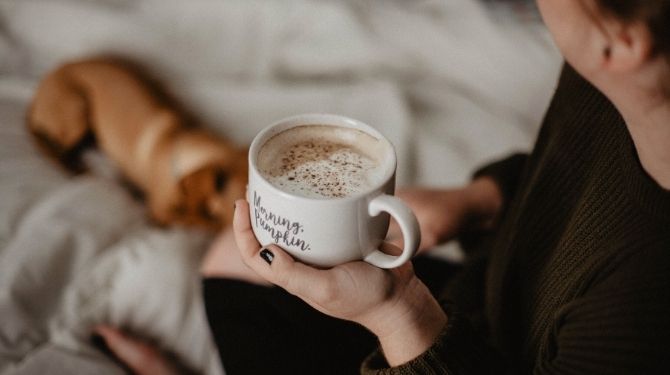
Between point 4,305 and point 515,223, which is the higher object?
point 515,223

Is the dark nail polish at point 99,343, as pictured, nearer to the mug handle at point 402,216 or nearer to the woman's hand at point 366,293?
the woman's hand at point 366,293

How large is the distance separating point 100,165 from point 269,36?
53 centimetres

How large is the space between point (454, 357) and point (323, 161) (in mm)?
240

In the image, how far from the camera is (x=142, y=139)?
1.18 metres

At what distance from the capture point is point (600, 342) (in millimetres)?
467

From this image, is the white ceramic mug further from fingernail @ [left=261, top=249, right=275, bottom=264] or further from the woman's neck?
the woman's neck

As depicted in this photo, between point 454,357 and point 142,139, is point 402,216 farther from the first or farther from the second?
point 142,139

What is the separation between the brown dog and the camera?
3.58 ft

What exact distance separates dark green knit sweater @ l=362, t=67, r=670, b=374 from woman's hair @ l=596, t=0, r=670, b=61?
130mm

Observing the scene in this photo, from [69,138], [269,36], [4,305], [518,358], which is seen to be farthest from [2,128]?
[518,358]

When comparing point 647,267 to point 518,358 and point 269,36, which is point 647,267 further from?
point 269,36

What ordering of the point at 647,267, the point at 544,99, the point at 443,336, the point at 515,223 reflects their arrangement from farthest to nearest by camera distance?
the point at 544,99
the point at 515,223
the point at 443,336
the point at 647,267

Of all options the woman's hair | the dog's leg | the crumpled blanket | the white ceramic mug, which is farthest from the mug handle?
the dog's leg

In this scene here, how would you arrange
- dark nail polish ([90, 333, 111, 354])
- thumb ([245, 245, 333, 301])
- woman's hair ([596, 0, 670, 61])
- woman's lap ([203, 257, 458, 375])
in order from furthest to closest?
dark nail polish ([90, 333, 111, 354])
woman's lap ([203, 257, 458, 375])
thumb ([245, 245, 333, 301])
woman's hair ([596, 0, 670, 61])
